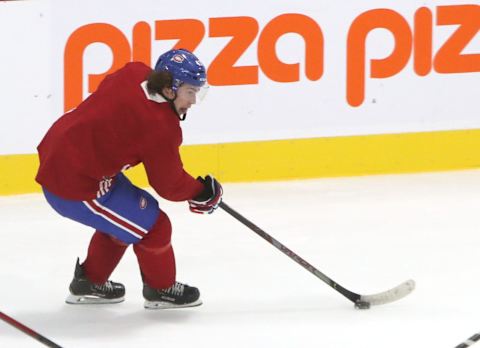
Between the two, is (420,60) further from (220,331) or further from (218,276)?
(220,331)

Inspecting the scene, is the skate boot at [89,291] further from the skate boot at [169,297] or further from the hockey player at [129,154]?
the hockey player at [129,154]

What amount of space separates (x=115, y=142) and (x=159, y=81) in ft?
0.70

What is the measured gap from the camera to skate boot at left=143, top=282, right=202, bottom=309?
4207mm

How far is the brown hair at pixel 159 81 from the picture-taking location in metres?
3.86

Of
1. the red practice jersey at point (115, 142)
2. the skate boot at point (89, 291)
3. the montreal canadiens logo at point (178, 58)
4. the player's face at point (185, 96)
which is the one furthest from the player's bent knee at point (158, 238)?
the montreal canadiens logo at point (178, 58)

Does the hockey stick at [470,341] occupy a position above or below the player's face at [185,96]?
below

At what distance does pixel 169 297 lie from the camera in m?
4.21

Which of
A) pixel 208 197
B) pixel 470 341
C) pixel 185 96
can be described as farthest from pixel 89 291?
pixel 470 341

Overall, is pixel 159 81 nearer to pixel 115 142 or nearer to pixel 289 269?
pixel 115 142

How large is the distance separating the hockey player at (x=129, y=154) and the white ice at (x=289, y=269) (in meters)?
0.30

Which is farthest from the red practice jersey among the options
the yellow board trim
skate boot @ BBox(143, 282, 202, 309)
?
the yellow board trim

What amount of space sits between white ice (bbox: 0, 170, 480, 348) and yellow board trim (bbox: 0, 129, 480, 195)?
58mm

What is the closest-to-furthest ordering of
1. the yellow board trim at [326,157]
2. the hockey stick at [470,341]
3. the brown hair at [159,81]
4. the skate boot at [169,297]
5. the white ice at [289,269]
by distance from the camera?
the hockey stick at [470,341], the brown hair at [159,81], the white ice at [289,269], the skate boot at [169,297], the yellow board trim at [326,157]

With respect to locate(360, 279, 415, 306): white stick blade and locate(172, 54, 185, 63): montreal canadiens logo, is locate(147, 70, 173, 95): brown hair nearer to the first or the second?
locate(172, 54, 185, 63): montreal canadiens logo
